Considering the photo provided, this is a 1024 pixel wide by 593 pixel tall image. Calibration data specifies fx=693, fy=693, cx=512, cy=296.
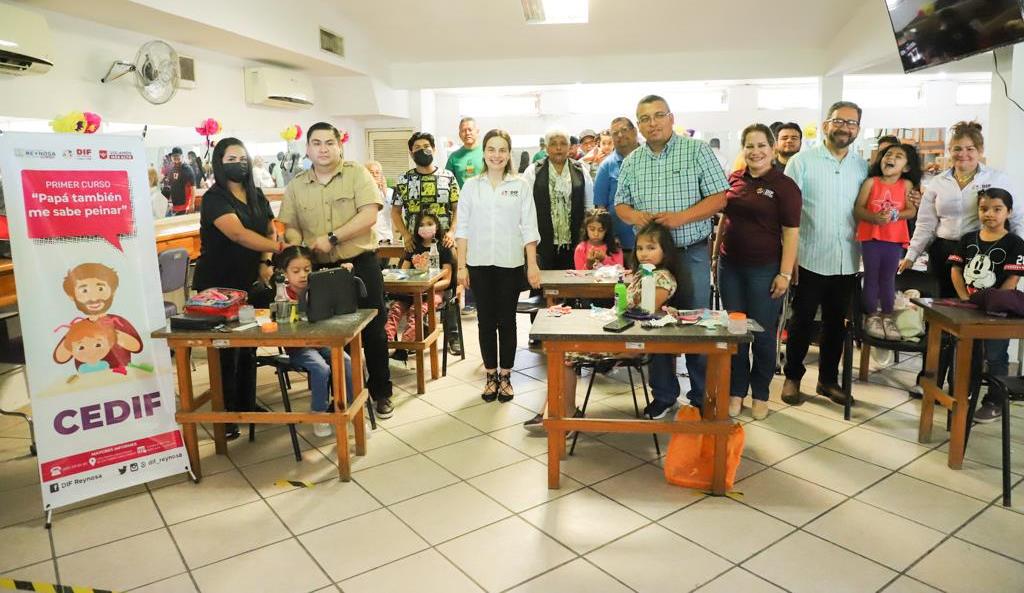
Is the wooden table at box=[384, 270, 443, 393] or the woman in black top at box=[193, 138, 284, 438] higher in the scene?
the woman in black top at box=[193, 138, 284, 438]

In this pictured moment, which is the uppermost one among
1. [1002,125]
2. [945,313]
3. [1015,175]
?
[1002,125]

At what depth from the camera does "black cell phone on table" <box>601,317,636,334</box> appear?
280cm

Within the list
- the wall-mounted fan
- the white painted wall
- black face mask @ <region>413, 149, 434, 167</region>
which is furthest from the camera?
black face mask @ <region>413, 149, 434, 167</region>

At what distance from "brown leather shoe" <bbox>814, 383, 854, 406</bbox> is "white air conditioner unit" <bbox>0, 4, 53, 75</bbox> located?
16.2ft

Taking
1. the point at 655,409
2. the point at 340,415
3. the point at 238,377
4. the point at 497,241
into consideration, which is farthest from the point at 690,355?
the point at 238,377

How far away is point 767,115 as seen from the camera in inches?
397

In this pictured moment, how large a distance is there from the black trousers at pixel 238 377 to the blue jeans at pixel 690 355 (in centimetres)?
207

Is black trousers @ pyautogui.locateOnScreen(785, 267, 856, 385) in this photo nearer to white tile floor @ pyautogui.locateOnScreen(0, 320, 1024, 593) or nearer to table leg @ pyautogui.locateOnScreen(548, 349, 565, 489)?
white tile floor @ pyautogui.locateOnScreen(0, 320, 1024, 593)

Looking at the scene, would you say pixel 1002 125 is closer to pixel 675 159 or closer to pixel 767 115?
pixel 675 159

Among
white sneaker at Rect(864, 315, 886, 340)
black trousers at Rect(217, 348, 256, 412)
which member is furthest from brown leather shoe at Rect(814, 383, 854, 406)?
black trousers at Rect(217, 348, 256, 412)

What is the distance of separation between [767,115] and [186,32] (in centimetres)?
788

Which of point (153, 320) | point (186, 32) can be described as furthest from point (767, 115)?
point (153, 320)

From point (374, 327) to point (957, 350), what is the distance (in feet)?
9.22

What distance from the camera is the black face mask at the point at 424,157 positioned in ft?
16.9
